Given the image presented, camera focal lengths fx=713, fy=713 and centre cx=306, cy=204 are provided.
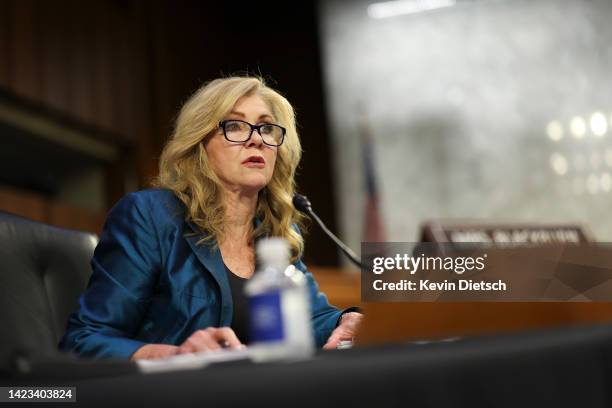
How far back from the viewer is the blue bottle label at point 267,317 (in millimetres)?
679

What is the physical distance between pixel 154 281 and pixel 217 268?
0.11m

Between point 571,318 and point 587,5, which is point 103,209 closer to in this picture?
point 587,5

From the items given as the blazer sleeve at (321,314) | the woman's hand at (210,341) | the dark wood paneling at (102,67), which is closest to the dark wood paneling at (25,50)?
the dark wood paneling at (102,67)

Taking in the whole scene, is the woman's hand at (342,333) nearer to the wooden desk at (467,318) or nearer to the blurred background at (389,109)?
the wooden desk at (467,318)

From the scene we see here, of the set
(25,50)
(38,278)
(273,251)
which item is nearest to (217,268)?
(38,278)

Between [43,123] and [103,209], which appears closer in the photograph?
[43,123]

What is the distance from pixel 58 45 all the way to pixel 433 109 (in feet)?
10.2

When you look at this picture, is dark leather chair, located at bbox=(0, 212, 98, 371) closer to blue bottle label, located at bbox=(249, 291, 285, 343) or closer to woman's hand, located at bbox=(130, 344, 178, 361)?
woman's hand, located at bbox=(130, 344, 178, 361)

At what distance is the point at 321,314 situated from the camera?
1.38m

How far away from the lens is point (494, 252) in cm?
84

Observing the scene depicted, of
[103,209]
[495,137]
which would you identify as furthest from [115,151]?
[495,137]

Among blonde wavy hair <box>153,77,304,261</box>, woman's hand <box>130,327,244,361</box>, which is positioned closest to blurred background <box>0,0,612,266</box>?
blonde wavy hair <box>153,77,304,261</box>

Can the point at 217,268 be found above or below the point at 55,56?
below

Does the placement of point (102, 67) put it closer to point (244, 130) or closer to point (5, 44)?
point (5, 44)
